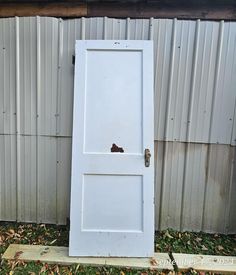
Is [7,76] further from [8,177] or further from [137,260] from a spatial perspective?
[137,260]

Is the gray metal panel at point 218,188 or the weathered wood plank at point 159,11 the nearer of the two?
the weathered wood plank at point 159,11

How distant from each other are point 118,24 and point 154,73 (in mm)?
588

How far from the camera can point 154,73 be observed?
2.53 m

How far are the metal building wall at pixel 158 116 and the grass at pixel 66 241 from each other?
0.30 ft

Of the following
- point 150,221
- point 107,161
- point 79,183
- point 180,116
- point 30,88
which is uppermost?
point 30,88

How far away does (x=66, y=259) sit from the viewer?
2250 millimetres

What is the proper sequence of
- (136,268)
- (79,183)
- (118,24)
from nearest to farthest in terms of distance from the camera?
1. (136,268)
2. (79,183)
3. (118,24)

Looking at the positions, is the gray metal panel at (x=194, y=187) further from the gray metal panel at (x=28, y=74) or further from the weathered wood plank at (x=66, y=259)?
the gray metal panel at (x=28, y=74)

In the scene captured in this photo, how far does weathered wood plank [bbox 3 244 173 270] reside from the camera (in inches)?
87.1

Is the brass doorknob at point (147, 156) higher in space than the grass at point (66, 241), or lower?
higher

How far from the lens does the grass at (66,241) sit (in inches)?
85.0

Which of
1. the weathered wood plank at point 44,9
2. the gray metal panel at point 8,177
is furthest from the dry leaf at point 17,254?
the weathered wood plank at point 44,9

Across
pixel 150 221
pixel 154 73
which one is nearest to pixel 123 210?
pixel 150 221

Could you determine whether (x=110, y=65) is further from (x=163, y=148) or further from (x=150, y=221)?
(x=150, y=221)
